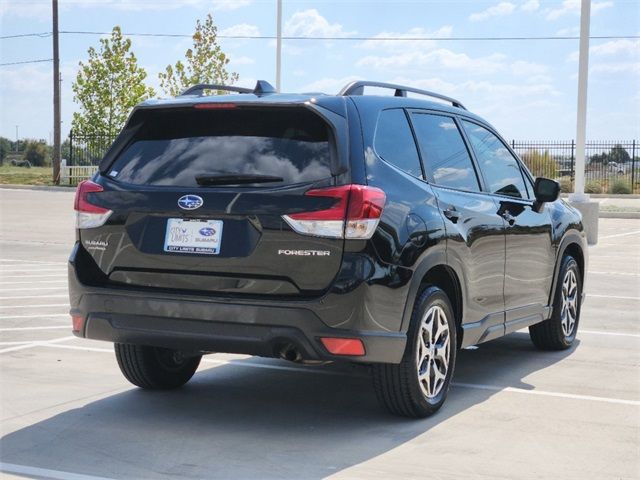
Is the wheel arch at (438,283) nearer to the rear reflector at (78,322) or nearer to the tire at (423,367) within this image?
the tire at (423,367)

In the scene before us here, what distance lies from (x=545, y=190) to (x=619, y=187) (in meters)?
36.1

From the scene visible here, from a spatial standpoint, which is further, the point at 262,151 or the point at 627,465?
the point at 262,151

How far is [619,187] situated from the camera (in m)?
42.4

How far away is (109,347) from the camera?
27.7 ft

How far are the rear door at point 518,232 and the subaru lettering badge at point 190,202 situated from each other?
7.64 ft

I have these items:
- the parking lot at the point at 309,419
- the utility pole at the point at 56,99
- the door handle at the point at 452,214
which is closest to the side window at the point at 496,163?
the door handle at the point at 452,214

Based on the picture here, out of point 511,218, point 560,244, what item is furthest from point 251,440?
point 560,244

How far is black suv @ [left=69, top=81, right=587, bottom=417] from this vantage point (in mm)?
5461

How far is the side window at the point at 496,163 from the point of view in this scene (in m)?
7.35

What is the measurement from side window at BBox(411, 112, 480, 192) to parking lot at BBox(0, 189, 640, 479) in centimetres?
138

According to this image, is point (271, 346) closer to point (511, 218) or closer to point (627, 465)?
point (627, 465)

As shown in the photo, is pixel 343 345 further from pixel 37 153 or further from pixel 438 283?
pixel 37 153

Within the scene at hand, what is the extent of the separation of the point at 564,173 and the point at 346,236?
142ft

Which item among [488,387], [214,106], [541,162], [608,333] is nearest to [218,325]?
[214,106]
